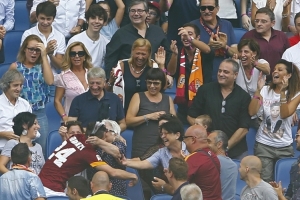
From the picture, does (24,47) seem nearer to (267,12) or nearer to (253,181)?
(267,12)

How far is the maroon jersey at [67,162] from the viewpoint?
10.7m

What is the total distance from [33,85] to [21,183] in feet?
7.22

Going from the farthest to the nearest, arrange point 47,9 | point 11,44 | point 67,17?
1. point 11,44
2. point 67,17
3. point 47,9

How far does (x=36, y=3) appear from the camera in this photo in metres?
14.0

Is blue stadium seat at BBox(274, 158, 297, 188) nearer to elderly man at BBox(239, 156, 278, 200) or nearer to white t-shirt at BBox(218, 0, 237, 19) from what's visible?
elderly man at BBox(239, 156, 278, 200)

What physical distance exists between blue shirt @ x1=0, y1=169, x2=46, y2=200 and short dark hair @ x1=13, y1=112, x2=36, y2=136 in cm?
103

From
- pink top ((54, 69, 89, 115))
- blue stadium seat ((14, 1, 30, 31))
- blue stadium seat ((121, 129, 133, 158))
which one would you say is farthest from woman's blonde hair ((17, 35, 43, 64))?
blue stadium seat ((14, 1, 30, 31))

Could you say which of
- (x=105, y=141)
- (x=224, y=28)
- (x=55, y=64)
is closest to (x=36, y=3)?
(x=55, y=64)

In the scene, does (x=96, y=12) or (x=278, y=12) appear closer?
(x=96, y=12)

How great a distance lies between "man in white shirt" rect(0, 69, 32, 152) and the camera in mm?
11578

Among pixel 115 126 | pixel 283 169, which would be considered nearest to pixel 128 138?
pixel 115 126

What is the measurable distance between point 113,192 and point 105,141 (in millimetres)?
546

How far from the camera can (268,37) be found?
13.1 meters

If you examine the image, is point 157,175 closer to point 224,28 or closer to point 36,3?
point 224,28
